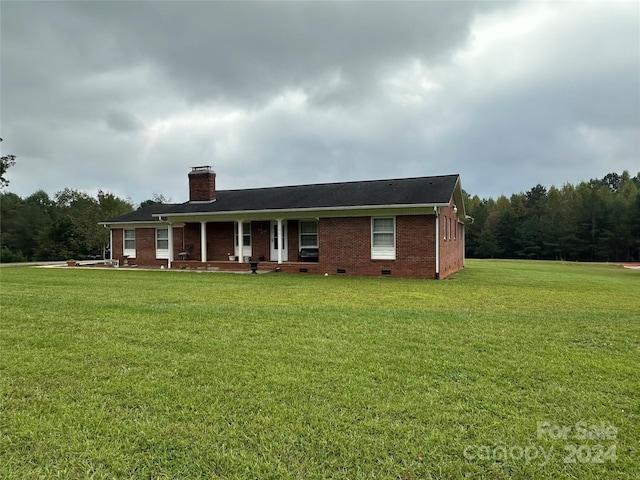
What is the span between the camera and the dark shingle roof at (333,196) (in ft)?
54.1

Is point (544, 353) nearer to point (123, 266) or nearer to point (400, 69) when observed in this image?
point (400, 69)

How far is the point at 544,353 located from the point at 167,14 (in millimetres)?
15039

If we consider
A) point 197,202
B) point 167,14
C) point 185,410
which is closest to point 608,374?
point 185,410

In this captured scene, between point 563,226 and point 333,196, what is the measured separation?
41.7m

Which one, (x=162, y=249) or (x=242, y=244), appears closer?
(x=242, y=244)

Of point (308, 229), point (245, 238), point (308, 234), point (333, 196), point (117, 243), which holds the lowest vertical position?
point (117, 243)

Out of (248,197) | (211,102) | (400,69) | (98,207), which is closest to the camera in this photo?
(400,69)

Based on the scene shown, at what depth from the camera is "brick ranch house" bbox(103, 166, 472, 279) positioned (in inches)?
637

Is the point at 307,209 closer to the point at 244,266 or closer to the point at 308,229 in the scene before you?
the point at 308,229

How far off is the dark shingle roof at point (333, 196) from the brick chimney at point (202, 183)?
0.45 m

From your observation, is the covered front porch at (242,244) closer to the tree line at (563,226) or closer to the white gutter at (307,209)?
the white gutter at (307,209)

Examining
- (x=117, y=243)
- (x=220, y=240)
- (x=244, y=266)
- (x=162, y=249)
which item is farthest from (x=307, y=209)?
(x=117, y=243)

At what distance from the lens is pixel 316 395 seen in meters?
3.65

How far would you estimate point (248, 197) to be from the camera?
2188 centimetres
